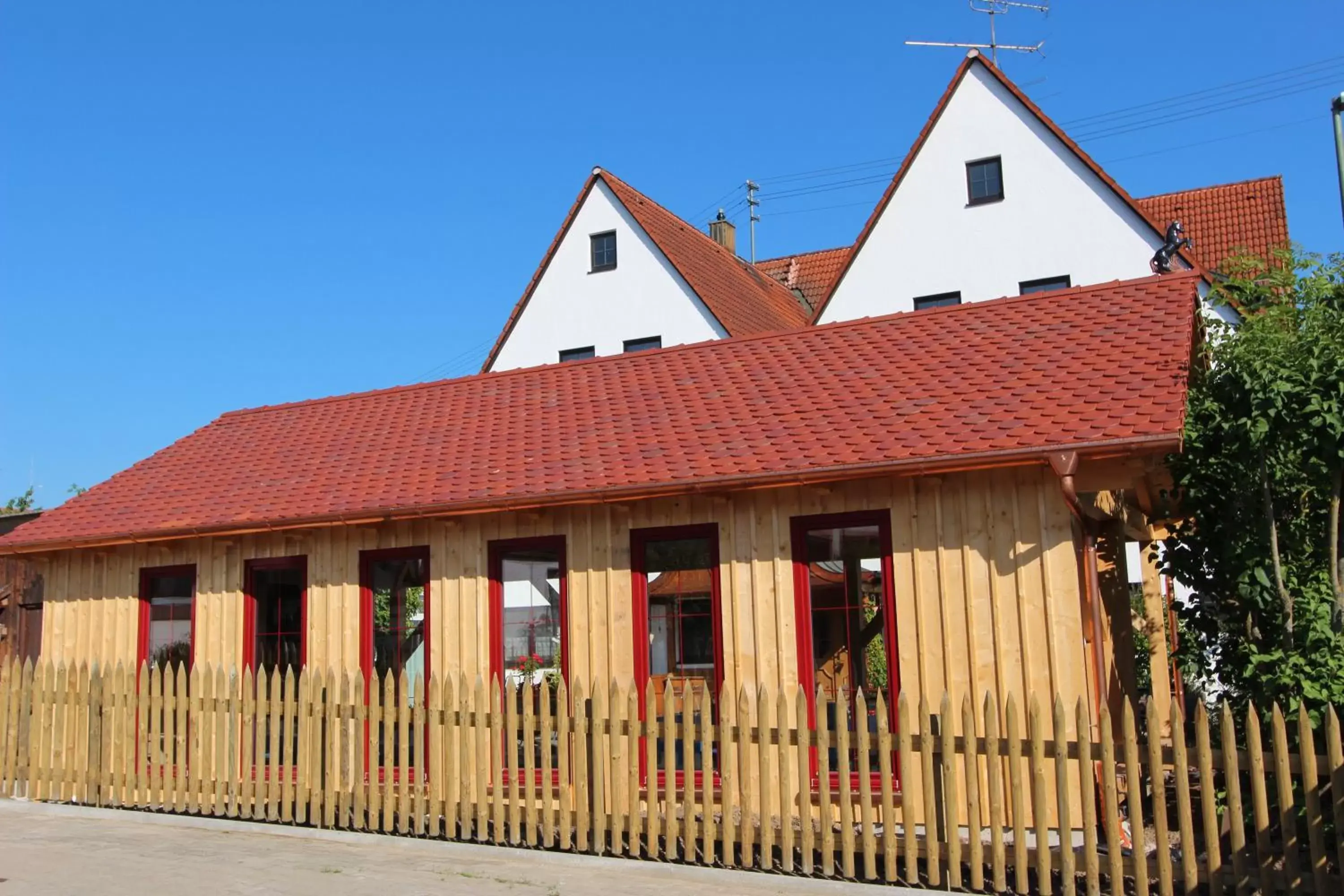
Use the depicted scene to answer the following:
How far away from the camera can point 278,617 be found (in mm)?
13797

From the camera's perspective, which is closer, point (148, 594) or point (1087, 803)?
point (1087, 803)

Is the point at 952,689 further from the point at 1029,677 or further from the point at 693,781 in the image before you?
the point at 693,781

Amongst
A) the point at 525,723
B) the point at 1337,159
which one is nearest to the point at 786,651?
the point at 525,723

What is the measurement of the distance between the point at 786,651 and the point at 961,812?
1.93 m

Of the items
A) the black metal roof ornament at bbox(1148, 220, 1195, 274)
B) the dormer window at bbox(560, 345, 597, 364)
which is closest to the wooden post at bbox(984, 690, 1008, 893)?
the black metal roof ornament at bbox(1148, 220, 1195, 274)

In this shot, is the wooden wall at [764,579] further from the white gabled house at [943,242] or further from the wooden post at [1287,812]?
the white gabled house at [943,242]

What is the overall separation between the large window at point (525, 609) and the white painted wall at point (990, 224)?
1421 cm

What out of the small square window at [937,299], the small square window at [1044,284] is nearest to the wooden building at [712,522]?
the small square window at [937,299]

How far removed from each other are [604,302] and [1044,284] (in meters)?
9.89

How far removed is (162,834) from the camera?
37.2 feet

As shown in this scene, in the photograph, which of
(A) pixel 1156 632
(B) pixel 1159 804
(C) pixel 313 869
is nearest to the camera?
(B) pixel 1159 804

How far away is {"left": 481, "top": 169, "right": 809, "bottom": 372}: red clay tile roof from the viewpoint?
91.8 ft

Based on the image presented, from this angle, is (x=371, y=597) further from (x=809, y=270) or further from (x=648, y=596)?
(x=809, y=270)

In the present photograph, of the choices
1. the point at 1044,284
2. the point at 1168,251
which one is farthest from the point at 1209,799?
the point at 1044,284
